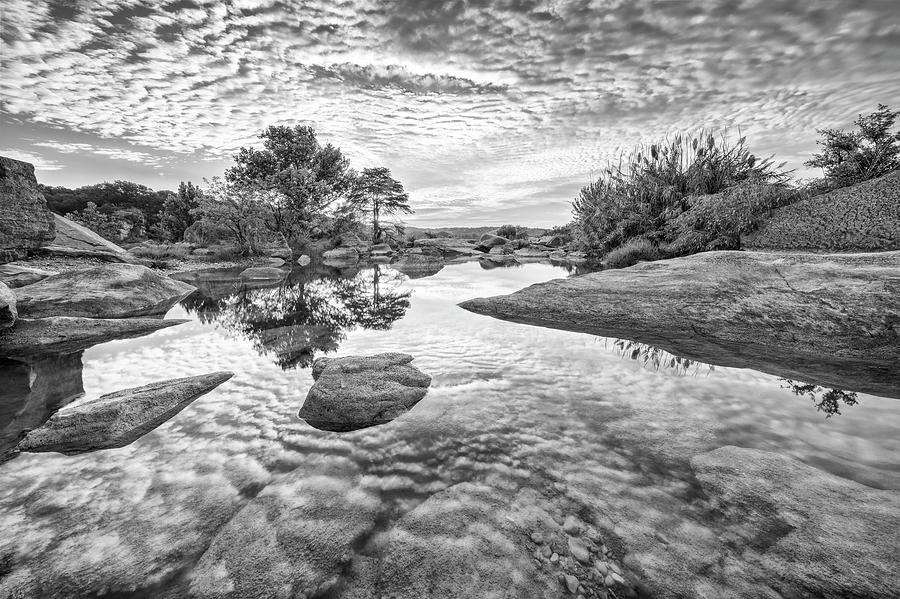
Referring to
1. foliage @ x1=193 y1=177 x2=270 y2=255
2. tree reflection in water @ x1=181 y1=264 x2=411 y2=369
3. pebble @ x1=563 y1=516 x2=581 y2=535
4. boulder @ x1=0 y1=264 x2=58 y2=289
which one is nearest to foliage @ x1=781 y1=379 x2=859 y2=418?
pebble @ x1=563 y1=516 x2=581 y2=535

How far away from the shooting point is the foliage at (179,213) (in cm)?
3344

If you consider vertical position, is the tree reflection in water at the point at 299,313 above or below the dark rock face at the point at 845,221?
below

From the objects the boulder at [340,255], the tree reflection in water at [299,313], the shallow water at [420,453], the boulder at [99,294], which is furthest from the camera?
the boulder at [340,255]

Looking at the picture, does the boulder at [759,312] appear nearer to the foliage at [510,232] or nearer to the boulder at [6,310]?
the boulder at [6,310]

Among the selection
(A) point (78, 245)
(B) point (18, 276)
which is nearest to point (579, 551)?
(B) point (18, 276)

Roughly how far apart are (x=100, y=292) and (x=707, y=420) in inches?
413

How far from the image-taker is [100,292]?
701 cm

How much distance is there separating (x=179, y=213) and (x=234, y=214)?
61.8 feet

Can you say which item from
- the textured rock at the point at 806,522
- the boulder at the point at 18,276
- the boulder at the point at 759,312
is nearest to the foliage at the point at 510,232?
the boulder at the point at 759,312

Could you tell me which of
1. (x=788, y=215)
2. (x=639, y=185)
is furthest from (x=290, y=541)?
(x=639, y=185)

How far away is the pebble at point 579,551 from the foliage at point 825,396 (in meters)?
2.92

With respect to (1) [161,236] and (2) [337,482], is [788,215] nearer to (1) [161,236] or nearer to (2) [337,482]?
(2) [337,482]

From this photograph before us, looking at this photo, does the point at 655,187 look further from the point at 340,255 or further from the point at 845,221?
the point at 340,255

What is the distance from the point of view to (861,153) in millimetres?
8672
